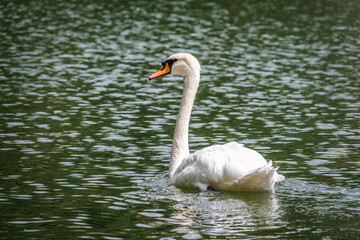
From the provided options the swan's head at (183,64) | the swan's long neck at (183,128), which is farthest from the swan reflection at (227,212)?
the swan's head at (183,64)

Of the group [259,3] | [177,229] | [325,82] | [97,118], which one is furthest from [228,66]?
[259,3]

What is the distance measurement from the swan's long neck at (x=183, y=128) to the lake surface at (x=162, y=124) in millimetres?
458

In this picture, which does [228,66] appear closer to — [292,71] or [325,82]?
[292,71]

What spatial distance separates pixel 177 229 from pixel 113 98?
11.3 m

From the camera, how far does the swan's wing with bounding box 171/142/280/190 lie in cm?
1166

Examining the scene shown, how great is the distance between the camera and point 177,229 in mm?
10086

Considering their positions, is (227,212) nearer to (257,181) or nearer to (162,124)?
(257,181)

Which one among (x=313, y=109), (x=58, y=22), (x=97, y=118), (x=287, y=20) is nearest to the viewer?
(x=97, y=118)

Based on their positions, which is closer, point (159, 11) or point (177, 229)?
point (177, 229)

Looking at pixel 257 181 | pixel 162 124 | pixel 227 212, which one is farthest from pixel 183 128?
pixel 162 124

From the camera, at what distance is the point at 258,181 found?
11.7 metres

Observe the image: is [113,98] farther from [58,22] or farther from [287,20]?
[287,20]

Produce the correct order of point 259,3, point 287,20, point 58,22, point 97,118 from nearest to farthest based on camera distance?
point 97,118, point 58,22, point 287,20, point 259,3

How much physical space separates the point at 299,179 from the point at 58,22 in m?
27.0
